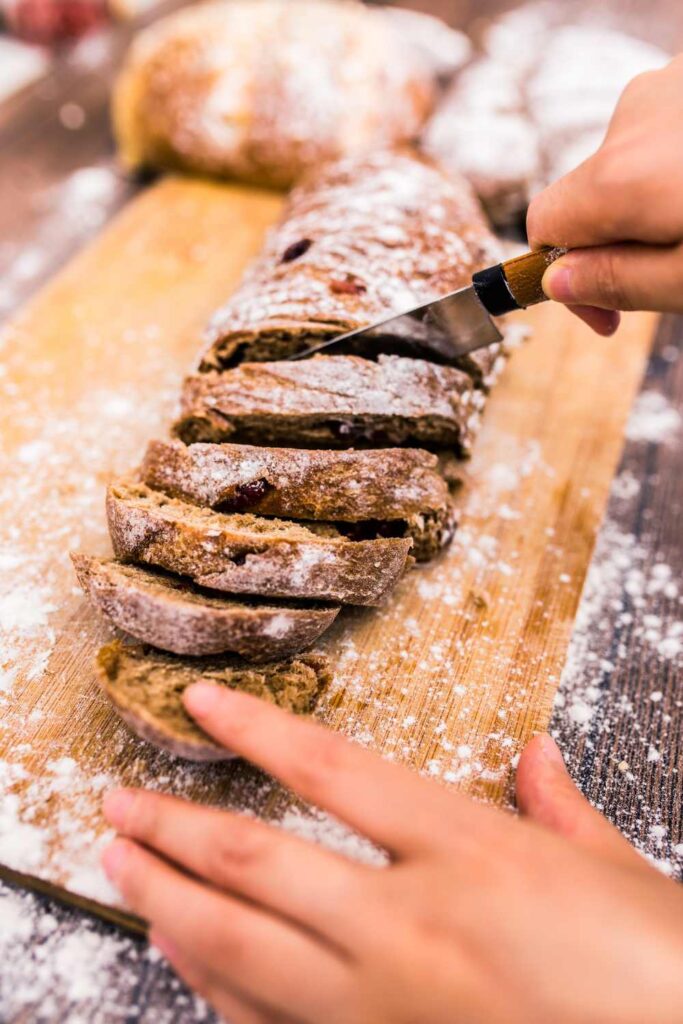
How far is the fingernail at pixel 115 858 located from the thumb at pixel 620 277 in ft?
5.52

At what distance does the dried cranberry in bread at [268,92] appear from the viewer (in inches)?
152

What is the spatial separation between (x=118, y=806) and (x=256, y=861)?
0.43m

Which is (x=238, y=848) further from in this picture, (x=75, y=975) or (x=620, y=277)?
(x=620, y=277)

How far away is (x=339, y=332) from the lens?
2.51 meters

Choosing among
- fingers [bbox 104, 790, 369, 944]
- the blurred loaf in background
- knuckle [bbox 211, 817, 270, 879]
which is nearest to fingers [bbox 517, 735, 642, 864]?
fingers [bbox 104, 790, 369, 944]

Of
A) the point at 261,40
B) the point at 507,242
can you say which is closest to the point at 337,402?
the point at 507,242

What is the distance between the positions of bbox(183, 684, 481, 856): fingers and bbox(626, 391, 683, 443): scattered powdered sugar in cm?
201

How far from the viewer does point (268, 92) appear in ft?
12.7

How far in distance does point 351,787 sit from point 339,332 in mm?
1457

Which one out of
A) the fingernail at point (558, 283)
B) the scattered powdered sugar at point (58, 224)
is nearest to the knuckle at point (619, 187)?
the fingernail at point (558, 283)

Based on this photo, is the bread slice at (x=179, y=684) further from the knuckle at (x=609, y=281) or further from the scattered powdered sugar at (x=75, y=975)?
the knuckle at (x=609, y=281)

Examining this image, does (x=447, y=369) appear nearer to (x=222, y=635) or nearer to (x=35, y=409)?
(x=222, y=635)

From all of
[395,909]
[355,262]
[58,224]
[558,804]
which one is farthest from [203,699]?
[58,224]

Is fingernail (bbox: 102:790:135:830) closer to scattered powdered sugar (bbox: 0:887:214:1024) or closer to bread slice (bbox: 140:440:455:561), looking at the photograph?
scattered powdered sugar (bbox: 0:887:214:1024)
